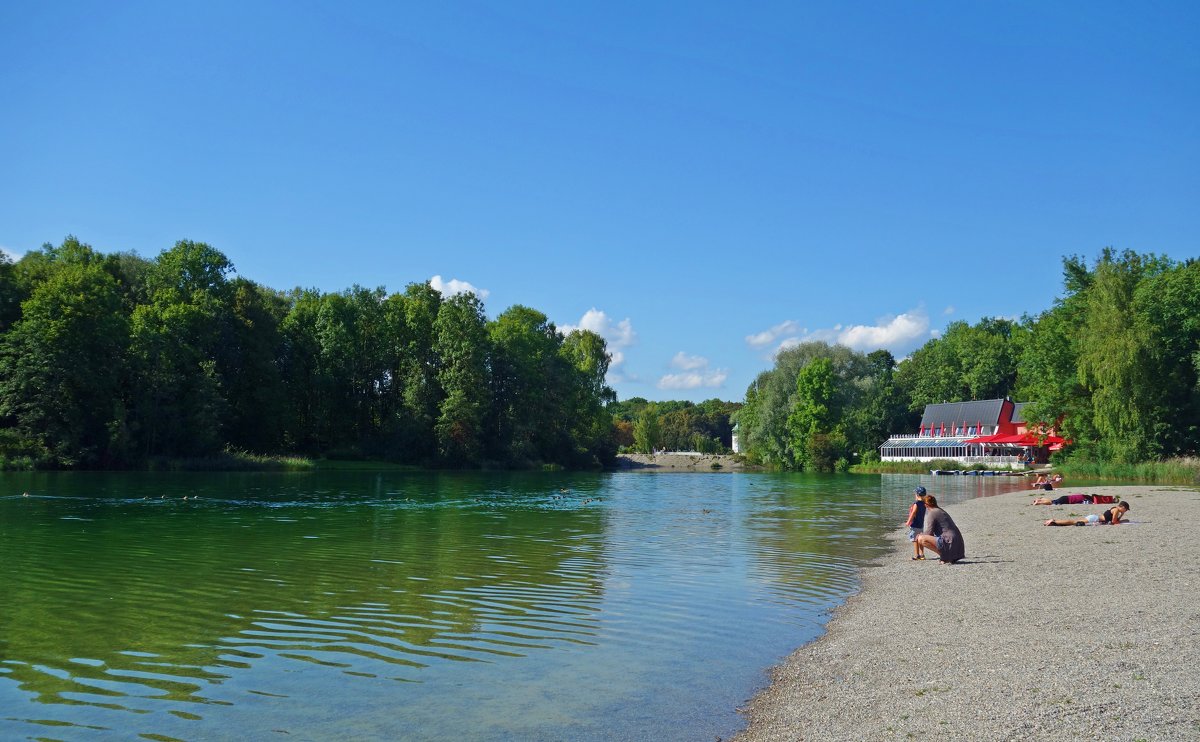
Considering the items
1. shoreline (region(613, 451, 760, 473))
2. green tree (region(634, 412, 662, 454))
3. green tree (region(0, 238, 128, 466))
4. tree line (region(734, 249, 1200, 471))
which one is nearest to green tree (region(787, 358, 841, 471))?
tree line (region(734, 249, 1200, 471))

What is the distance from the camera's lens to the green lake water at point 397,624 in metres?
7.99

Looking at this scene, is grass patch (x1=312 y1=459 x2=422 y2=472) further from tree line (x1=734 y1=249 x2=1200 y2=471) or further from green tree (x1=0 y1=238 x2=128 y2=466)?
tree line (x1=734 y1=249 x2=1200 y2=471)

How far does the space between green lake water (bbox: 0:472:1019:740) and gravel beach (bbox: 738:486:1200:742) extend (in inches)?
33.7

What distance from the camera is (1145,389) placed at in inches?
2269

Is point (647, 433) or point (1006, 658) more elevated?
point (647, 433)

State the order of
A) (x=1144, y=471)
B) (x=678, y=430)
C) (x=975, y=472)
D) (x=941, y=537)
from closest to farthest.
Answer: (x=941, y=537) → (x=1144, y=471) → (x=975, y=472) → (x=678, y=430)

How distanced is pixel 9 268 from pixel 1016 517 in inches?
2693

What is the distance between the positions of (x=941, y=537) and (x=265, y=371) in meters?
68.6

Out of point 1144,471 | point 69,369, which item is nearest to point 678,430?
point 1144,471

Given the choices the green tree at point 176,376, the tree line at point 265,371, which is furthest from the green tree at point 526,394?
the green tree at point 176,376

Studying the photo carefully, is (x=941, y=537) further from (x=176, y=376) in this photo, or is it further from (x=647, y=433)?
(x=647, y=433)

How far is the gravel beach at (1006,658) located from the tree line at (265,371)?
2351 inches

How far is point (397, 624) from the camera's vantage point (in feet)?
39.1

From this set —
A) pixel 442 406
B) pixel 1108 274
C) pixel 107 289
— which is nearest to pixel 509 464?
pixel 442 406
